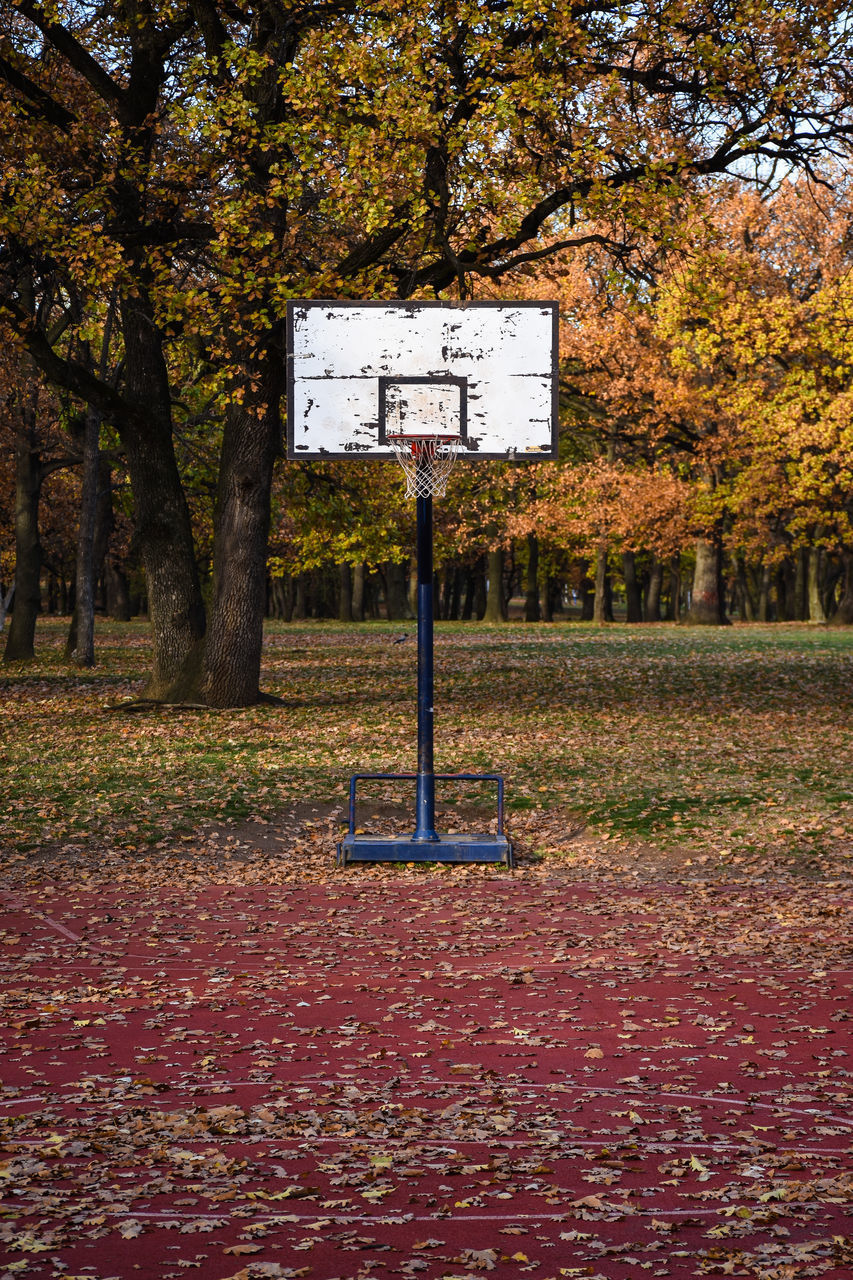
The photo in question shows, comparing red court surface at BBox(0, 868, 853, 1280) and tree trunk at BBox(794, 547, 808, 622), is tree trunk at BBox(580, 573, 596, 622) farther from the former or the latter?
red court surface at BBox(0, 868, 853, 1280)

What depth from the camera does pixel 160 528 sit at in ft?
73.5

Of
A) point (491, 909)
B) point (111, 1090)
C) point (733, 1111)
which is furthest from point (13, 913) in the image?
point (733, 1111)

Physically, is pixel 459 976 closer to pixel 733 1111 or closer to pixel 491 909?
pixel 491 909

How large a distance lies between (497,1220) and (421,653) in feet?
25.8

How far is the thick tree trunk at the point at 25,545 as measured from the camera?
31750 millimetres

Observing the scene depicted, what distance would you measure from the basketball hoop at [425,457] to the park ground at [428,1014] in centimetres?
357

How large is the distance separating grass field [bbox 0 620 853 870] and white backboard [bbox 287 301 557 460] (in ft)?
13.4

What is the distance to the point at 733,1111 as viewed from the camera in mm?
6051

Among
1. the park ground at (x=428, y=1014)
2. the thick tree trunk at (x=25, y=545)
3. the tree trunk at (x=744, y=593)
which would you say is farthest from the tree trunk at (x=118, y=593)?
the park ground at (x=428, y=1014)

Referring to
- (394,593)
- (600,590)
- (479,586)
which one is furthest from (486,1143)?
(479,586)

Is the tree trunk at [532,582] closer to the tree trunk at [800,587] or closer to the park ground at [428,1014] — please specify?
the tree trunk at [800,587]

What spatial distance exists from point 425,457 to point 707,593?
39531 mm

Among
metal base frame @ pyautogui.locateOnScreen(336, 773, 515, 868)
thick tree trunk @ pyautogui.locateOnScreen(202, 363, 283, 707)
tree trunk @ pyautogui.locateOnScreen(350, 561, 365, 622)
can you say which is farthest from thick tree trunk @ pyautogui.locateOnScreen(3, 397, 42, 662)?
tree trunk @ pyautogui.locateOnScreen(350, 561, 365, 622)

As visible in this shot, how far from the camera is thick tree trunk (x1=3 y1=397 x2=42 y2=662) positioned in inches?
1250
